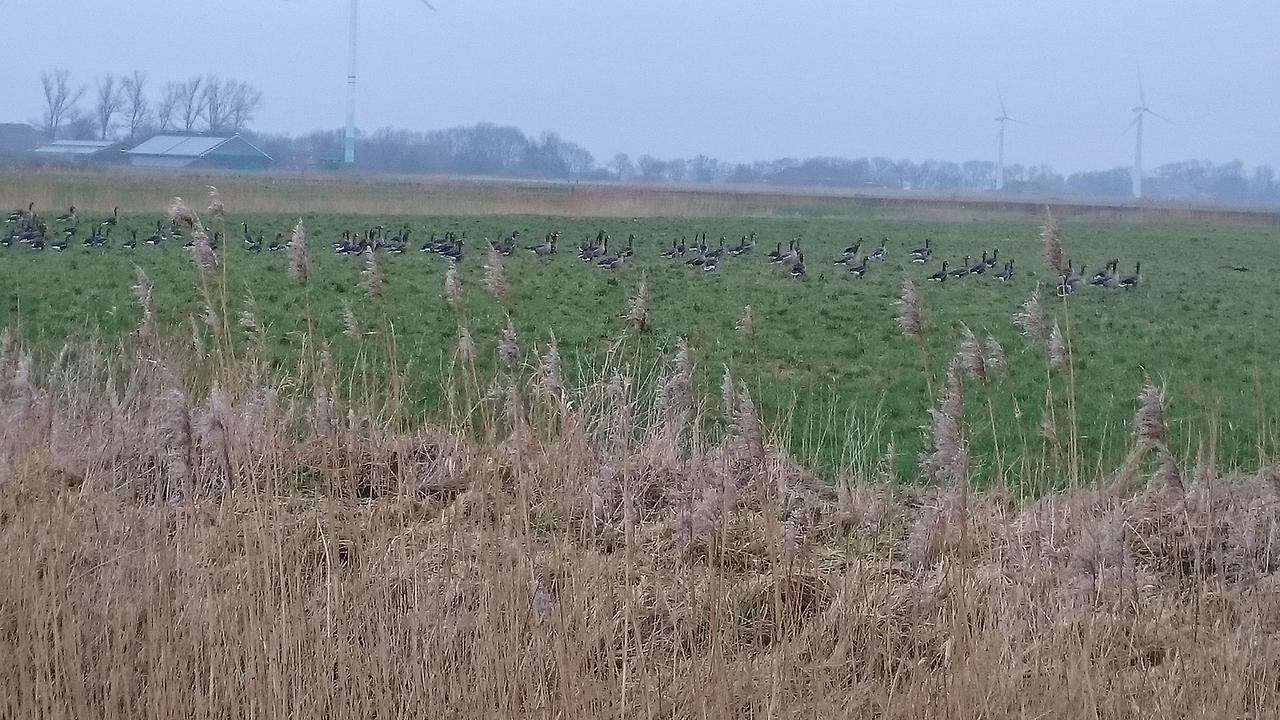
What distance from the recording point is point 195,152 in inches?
930

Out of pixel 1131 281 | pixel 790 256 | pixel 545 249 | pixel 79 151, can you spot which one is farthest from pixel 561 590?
pixel 79 151

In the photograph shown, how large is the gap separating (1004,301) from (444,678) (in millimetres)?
17243

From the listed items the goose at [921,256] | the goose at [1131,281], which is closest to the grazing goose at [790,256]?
the goose at [921,256]

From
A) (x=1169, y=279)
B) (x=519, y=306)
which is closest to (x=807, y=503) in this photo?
(x=519, y=306)

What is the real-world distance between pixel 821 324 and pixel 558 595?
12.7 metres

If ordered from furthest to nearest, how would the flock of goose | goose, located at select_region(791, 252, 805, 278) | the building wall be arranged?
the building wall, goose, located at select_region(791, 252, 805, 278), the flock of goose

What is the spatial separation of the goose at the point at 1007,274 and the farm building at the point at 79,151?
17.2 meters

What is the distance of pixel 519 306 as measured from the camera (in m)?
16.0

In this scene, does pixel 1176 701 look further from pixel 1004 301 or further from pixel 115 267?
pixel 115 267

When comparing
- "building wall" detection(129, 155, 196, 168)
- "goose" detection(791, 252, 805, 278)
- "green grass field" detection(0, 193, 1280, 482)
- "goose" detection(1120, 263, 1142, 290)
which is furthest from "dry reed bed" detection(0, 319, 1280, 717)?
"building wall" detection(129, 155, 196, 168)

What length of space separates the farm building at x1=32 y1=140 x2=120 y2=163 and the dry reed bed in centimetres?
1922

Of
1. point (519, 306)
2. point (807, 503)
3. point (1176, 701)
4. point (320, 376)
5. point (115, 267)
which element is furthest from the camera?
point (115, 267)

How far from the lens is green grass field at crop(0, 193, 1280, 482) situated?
8273mm

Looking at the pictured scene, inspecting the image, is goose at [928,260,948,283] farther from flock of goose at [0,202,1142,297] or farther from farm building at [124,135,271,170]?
farm building at [124,135,271,170]
